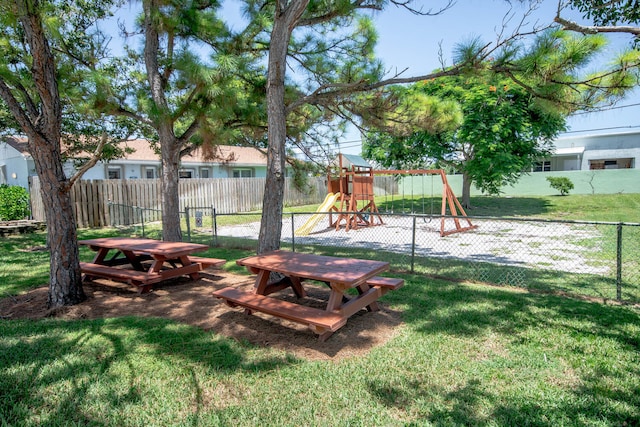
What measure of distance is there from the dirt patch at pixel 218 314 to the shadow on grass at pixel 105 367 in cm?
26

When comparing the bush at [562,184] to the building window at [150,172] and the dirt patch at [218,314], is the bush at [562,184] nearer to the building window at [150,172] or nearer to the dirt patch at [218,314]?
the dirt patch at [218,314]

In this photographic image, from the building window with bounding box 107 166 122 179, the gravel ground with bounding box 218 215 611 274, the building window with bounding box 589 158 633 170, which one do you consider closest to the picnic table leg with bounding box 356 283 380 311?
the gravel ground with bounding box 218 215 611 274

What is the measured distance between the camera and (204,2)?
253 inches

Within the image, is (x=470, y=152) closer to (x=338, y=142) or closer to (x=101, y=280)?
(x=338, y=142)

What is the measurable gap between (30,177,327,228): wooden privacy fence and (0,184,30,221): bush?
0.86ft

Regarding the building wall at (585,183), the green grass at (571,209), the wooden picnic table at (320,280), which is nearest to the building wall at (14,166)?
the wooden picnic table at (320,280)

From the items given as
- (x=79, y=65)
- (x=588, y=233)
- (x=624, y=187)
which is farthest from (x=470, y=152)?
(x=79, y=65)

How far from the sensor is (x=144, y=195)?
47.7 ft

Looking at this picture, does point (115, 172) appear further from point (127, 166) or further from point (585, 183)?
point (585, 183)

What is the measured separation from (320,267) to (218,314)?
1.35 metres

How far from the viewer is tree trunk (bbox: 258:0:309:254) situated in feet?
15.9

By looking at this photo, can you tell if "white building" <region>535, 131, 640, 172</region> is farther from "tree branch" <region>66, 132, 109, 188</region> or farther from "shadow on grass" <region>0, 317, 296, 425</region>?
"shadow on grass" <region>0, 317, 296, 425</region>

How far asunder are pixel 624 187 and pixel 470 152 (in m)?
12.0

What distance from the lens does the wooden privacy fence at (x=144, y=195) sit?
12.8 meters
